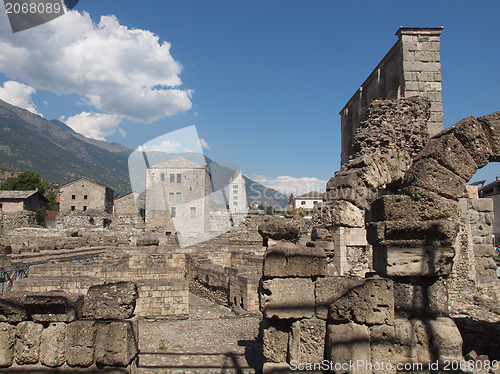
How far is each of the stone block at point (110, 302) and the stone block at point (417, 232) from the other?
3.56 metres

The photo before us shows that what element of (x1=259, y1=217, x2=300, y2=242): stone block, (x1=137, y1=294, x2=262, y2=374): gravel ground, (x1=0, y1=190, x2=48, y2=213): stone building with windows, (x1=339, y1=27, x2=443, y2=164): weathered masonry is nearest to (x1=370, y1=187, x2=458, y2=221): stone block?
(x1=259, y1=217, x2=300, y2=242): stone block

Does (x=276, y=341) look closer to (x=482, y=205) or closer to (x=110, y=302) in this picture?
(x=110, y=302)

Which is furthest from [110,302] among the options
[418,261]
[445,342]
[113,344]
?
[445,342]

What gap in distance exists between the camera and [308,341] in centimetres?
451

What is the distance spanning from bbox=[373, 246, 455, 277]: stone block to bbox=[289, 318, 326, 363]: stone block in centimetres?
127

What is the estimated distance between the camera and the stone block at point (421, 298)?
4.70 meters

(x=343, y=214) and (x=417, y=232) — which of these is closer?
(x=417, y=232)

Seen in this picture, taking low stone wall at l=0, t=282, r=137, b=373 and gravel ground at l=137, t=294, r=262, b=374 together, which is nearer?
low stone wall at l=0, t=282, r=137, b=373

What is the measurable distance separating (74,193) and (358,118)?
139 feet

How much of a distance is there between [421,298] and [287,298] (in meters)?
1.94

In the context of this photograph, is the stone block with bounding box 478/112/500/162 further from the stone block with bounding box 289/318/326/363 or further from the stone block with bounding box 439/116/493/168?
the stone block with bounding box 289/318/326/363

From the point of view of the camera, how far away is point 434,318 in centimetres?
467

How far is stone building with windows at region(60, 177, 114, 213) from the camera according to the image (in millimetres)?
45406

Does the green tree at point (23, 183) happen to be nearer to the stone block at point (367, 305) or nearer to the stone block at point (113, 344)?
the stone block at point (113, 344)
